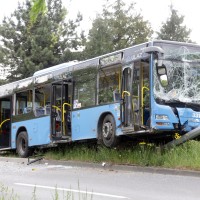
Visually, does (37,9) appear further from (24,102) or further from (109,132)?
(24,102)

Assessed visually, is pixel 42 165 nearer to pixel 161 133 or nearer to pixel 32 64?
pixel 161 133

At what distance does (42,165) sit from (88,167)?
6.92 ft

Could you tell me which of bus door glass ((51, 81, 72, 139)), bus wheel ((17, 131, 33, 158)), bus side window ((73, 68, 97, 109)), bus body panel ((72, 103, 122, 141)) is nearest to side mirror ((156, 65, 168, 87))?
bus body panel ((72, 103, 122, 141))

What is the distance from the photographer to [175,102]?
1335 centimetres

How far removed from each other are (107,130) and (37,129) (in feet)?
16.1

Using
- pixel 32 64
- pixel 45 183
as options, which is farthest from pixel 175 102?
pixel 32 64

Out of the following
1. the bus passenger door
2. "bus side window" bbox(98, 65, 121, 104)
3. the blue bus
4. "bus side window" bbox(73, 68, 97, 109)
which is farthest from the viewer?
the bus passenger door

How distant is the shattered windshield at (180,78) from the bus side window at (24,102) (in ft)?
24.1

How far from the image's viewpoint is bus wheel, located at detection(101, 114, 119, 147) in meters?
14.3

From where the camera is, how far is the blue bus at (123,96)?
522 inches

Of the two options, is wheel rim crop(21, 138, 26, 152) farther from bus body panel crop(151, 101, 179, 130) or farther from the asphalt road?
bus body panel crop(151, 101, 179, 130)

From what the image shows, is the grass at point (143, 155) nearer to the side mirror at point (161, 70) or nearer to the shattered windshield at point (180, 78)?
the shattered windshield at point (180, 78)

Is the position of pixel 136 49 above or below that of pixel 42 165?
above

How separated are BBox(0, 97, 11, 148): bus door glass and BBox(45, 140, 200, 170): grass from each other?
184 inches
